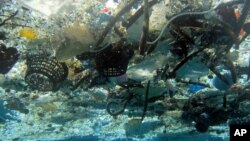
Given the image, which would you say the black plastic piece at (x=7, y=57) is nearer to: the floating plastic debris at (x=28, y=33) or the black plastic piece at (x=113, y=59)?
the floating plastic debris at (x=28, y=33)

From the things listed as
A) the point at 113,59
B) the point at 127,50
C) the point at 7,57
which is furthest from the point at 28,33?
the point at 127,50

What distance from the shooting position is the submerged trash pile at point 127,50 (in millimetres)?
6293

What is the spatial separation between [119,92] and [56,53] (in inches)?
176

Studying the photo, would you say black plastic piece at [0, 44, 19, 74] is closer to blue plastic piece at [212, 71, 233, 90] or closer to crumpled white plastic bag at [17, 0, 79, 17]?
crumpled white plastic bag at [17, 0, 79, 17]

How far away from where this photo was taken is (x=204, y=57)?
24.8 feet

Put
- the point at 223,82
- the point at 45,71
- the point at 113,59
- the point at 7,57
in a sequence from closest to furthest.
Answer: the point at 113,59, the point at 45,71, the point at 7,57, the point at 223,82

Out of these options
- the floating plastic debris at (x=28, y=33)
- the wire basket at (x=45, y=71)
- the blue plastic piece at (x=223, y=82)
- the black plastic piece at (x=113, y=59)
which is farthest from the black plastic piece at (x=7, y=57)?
the blue plastic piece at (x=223, y=82)

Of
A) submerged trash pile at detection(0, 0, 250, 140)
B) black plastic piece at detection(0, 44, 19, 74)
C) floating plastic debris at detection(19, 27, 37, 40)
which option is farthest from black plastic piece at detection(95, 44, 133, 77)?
black plastic piece at detection(0, 44, 19, 74)

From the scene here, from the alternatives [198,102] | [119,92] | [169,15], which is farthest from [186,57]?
[198,102]

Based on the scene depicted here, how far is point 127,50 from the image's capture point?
22.9 ft

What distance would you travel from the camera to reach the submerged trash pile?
6.29m

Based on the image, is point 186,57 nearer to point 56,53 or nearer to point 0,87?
point 56,53

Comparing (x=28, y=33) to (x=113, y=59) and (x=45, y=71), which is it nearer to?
(x=45, y=71)

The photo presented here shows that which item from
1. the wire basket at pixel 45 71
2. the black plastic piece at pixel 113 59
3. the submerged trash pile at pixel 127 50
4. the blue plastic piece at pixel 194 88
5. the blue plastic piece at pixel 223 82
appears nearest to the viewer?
the submerged trash pile at pixel 127 50
